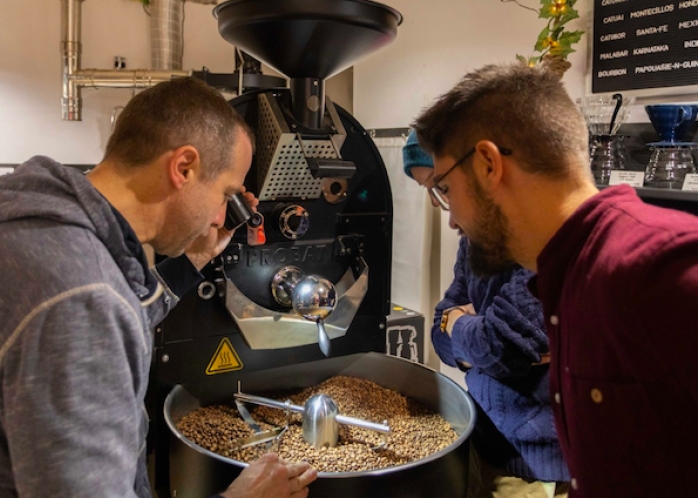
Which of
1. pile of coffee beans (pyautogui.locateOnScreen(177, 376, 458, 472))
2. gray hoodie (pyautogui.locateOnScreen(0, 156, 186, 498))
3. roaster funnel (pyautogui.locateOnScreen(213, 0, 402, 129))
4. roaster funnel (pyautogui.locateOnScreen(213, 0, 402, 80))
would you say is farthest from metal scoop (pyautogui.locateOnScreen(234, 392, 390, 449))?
roaster funnel (pyautogui.locateOnScreen(213, 0, 402, 80))

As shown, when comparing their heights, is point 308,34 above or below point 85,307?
above

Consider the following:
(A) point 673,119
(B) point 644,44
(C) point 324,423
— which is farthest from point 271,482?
(B) point 644,44

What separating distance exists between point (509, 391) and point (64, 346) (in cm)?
A: 94

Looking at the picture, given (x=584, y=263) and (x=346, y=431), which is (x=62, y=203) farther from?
(x=346, y=431)

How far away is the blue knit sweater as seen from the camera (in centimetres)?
123

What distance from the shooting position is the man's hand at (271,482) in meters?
0.96

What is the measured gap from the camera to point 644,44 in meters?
1.73

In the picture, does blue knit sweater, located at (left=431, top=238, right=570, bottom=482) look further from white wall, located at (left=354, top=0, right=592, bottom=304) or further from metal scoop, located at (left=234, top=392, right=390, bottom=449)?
white wall, located at (left=354, top=0, right=592, bottom=304)

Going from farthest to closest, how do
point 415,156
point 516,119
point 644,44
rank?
point 644,44 < point 415,156 < point 516,119

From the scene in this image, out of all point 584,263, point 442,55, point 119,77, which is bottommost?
point 584,263

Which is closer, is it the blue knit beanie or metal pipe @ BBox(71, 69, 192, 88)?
the blue knit beanie

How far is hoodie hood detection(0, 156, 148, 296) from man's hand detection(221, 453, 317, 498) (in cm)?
37

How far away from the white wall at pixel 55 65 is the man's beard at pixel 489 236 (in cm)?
209

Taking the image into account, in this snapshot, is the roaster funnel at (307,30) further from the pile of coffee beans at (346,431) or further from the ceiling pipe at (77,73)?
the ceiling pipe at (77,73)
